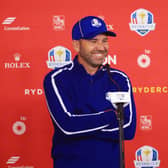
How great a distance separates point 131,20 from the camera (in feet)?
8.21

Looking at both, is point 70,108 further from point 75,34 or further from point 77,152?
point 75,34

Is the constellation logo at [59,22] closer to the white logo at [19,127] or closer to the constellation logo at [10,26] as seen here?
the constellation logo at [10,26]

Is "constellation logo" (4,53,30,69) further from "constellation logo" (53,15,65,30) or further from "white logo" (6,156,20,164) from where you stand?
"white logo" (6,156,20,164)

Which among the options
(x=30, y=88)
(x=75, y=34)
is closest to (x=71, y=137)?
(x=75, y=34)

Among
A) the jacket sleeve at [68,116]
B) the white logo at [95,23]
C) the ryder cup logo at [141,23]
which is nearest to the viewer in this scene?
the jacket sleeve at [68,116]

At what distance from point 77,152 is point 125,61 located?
1193 mm

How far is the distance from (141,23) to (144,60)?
0.24 meters

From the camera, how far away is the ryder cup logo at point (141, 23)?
250 cm

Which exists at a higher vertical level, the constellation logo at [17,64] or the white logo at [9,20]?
the white logo at [9,20]

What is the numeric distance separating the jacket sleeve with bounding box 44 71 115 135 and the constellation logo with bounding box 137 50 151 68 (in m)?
1.13

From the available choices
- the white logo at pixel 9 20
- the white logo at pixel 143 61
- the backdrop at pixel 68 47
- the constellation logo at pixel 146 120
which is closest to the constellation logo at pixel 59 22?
the backdrop at pixel 68 47

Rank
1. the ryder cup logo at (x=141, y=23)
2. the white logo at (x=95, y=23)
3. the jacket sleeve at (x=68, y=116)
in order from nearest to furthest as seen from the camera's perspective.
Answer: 1. the jacket sleeve at (x=68, y=116)
2. the white logo at (x=95, y=23)
3. the ryder cup logo at (x=141, y=23)

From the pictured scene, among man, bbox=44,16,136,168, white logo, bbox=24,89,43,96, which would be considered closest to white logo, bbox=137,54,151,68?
white logo, bbox=24,89,43,96

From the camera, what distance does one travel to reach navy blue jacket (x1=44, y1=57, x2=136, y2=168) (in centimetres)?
142
